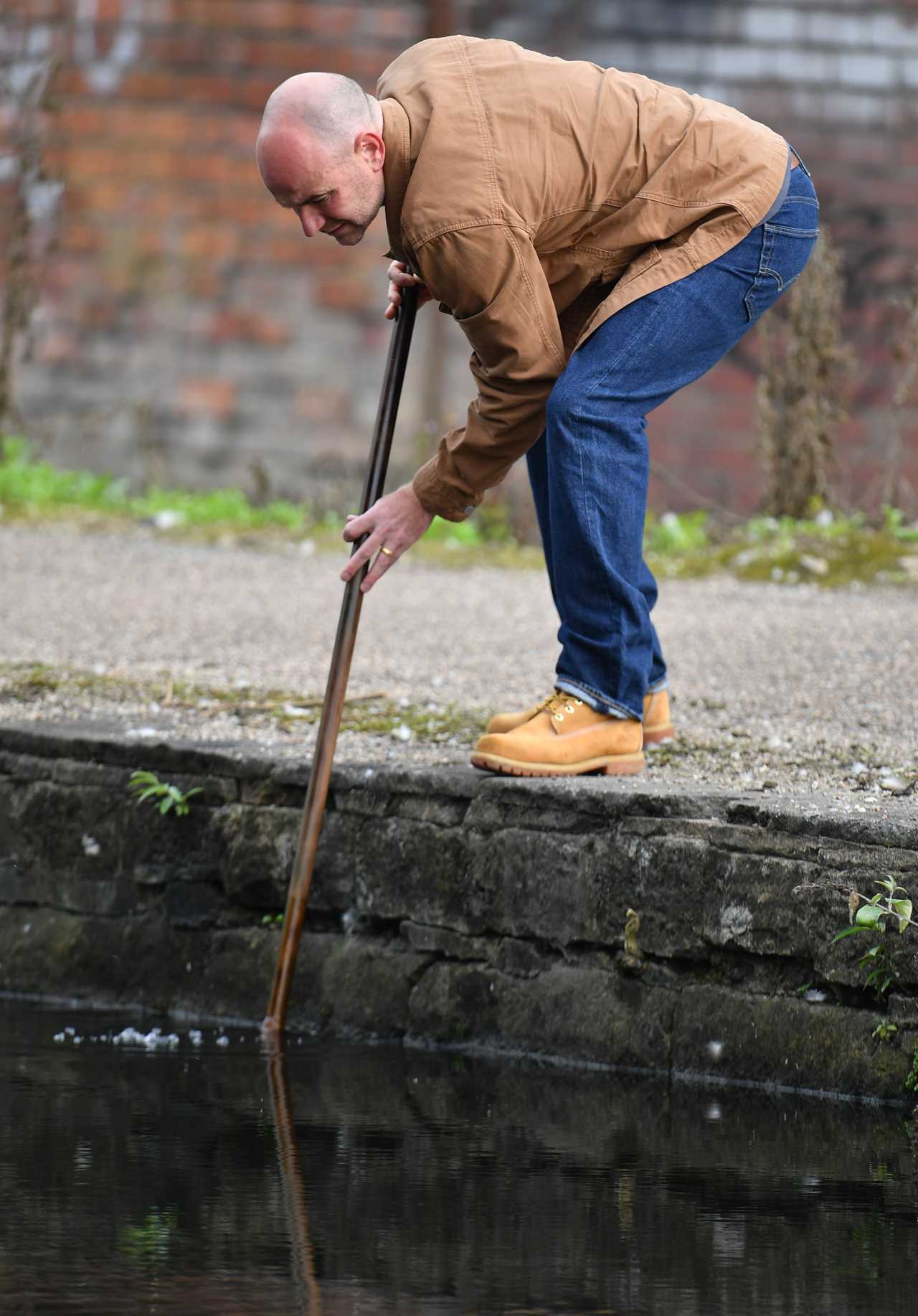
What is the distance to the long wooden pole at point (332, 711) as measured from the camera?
345cm

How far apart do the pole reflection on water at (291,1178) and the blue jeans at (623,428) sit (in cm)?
86

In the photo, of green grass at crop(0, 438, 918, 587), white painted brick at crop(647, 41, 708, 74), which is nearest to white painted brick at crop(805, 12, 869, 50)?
white painted brick at crop(647, 41, 708, 74)

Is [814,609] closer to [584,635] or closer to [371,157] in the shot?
[584,635]

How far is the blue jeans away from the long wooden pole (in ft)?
1.03

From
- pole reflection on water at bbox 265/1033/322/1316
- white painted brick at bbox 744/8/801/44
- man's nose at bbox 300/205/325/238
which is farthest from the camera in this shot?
white painted brick at bbox 744/8/801/44

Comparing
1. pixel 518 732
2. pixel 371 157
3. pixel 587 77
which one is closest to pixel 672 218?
pixel 587 77

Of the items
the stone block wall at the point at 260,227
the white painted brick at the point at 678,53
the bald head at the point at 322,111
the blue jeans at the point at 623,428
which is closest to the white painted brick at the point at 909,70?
the stone block wall at the point at 260,227

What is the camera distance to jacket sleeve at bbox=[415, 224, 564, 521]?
A: 3.02 metres

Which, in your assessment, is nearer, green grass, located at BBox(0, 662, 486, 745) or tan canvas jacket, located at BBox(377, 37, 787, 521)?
tan canvas jacket, located at BBox(377, 37, 787, 521)

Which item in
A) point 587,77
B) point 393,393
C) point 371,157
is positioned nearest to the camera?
point 371,157

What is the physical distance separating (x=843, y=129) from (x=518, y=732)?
6.60m

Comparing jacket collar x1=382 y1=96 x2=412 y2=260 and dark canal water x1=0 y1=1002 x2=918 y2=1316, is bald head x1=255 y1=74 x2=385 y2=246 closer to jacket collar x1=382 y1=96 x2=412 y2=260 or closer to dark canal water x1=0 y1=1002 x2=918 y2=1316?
jacket collar x1=382 y1=96 x2=412 y2=260

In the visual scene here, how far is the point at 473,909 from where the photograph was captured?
3.36m

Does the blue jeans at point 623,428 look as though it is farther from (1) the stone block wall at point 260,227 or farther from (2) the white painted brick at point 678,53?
(2) the white painted brick at point 678,53
